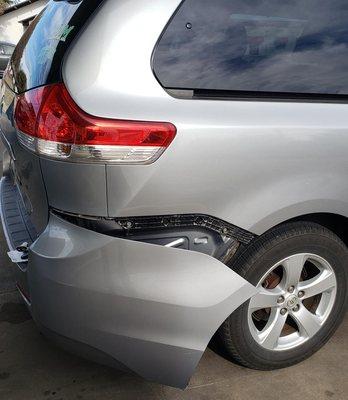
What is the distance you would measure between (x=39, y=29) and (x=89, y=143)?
3.12 ft

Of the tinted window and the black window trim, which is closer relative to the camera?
the black window trim

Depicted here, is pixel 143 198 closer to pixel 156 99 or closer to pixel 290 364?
pixel 156 99

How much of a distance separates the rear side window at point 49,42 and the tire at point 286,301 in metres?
1.04

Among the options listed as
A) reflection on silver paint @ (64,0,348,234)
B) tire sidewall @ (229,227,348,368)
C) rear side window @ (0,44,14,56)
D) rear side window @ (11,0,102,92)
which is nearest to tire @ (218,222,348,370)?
tire sidewall @ (229,227,348,368)

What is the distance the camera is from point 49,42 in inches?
76.8

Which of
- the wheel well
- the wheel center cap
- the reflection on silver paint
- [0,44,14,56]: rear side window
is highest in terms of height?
the reflection on silver paint

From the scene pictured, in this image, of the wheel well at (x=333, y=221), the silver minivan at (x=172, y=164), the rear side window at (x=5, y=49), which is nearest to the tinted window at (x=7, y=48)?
the rear side window at (x=5, y=49)

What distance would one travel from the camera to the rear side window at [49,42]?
175cm

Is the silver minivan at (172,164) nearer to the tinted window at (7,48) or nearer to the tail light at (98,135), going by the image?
the tail light at (98,135)

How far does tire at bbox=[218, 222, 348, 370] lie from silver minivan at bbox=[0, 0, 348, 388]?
0.5 inches

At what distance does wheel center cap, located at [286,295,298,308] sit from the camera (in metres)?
2.17

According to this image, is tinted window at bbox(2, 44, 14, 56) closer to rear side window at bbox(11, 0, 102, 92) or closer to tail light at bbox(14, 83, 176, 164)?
rear side window at bbox(11, 0, 102, 92)

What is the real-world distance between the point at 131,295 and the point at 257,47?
1071mm

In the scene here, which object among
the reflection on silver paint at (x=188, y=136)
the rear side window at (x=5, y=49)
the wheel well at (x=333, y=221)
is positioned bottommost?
the rear side window at (x=5, y=49)
